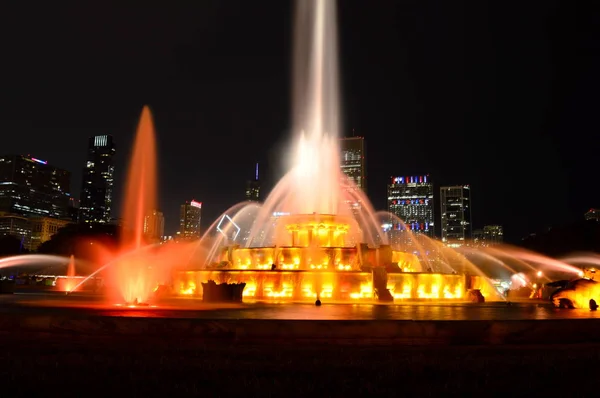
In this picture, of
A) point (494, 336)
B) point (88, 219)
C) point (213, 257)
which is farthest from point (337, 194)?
point (88, 219)

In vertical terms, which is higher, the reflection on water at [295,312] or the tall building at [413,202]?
the tall building at [413,202]

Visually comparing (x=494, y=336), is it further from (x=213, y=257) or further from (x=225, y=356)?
(x=213, y=257)

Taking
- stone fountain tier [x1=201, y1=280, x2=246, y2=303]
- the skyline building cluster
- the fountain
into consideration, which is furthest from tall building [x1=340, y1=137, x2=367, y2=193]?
stone fountain tier [x1=201, y1=280, x2=246, y2=303]

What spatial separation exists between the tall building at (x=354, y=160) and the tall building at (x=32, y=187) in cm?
10458

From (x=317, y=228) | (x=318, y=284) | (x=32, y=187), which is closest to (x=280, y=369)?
(x=318, y=284)

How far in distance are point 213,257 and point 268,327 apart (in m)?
25.5

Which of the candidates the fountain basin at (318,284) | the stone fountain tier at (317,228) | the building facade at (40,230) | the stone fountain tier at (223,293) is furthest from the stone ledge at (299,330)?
the building facade at (40,230)

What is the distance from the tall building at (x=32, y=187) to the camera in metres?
173

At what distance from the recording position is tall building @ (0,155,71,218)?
172750mm

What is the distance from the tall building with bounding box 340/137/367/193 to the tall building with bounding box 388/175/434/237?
16.1 metres

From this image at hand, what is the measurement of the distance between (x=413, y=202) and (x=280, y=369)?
7472 inches

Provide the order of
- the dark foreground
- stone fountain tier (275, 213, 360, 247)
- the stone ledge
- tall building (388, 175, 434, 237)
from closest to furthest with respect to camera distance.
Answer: the dark foreground
the stone ledge
stone fountain tier (275, 213, 360, 247)
tall building (388, 175, 434, 237)

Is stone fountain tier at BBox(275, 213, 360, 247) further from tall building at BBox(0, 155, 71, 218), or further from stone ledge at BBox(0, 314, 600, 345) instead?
tall building at BBox(0, 155, 71, 218)

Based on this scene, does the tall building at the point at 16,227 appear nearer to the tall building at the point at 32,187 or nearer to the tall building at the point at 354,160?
the tall building at the point at 32,187
